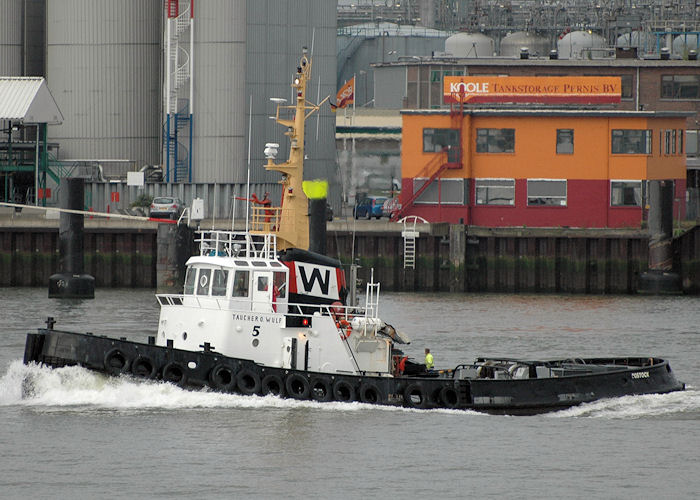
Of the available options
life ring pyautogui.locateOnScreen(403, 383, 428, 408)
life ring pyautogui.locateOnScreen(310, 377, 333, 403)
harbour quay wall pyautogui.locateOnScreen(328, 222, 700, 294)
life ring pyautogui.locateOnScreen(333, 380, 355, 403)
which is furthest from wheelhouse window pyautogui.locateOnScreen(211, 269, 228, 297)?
harbour quay wall pyautogui.locateOnScreen(328, 222, 700, 294)

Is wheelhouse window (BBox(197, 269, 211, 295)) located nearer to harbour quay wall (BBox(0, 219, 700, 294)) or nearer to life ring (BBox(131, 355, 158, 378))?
life ring (BBox(131, 355, 158, 378))

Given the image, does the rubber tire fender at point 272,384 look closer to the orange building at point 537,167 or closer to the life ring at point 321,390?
the life ring at point 321,390

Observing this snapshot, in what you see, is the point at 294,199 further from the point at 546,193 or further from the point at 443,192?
the point at 546,193

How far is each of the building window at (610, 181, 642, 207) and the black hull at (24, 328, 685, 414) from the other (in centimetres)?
2793

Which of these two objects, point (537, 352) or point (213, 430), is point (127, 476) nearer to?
point (213, 430)

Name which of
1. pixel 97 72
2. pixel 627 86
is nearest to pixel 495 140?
pixel 627 86

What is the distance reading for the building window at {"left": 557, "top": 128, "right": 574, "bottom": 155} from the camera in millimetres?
56188

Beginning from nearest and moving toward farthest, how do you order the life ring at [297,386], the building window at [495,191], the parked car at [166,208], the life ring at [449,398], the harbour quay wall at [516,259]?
the life ring at [297,386], the life ring at [449,398], the harbour quay wall at [516,259], the parked car at [166,208], the building window at [495,191]

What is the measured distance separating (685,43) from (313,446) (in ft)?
196

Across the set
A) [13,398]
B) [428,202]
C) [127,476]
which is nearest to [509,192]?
[428,202]

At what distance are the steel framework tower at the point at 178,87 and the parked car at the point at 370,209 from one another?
736 cm

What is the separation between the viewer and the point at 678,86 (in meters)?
70.8

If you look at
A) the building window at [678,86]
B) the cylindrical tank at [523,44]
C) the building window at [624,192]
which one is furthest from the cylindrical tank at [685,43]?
Answer: the building window at [624,192]

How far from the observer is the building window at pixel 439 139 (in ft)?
186
